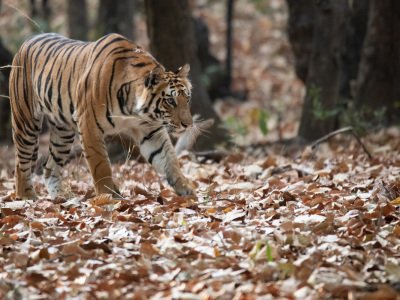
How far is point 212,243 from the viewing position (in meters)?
5.52

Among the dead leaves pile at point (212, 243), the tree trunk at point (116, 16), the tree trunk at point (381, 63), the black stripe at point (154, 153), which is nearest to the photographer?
the dead leaves pile at point (212, 243)

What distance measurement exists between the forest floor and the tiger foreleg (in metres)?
0.13

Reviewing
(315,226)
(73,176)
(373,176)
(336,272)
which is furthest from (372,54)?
(336,272)

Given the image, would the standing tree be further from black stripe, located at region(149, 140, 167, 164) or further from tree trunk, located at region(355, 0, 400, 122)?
black stripe, located at region(149, 140, 167, 164)

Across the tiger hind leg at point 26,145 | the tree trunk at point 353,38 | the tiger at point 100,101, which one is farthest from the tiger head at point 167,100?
the tree trunk at point 353,38

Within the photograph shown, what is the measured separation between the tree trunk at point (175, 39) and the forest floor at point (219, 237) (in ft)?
7.05

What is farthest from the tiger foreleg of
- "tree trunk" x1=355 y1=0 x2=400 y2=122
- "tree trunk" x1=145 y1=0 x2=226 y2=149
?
"tree trunk" x1=355 y1=0 x2=400 y2=122

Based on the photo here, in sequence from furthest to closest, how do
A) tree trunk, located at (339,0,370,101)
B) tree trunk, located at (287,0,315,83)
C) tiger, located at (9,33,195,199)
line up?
1. tree trunk, located at (339,0,370,101)
2. tree trunk, located at (287,0,315,83)
3. tiger, located at (9,33,195,199)

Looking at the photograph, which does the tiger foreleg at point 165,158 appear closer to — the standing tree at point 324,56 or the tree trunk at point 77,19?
the standing tree at point 324,56

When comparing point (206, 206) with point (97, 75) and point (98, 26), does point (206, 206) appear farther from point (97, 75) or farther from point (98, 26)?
point (98, 26)

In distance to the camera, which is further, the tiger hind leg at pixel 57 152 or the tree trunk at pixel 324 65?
the tree trunk at pixel 324 65

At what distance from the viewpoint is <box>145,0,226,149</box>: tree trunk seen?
1109 cm

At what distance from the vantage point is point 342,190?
23.5ft

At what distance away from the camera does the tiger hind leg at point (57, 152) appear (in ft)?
28.5
